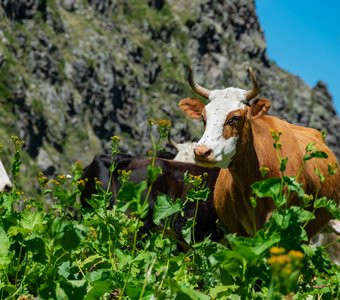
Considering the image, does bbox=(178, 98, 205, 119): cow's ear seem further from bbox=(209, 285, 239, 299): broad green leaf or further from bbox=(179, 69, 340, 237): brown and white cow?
bbox=(209, 285, 239, 299): broad green leaf

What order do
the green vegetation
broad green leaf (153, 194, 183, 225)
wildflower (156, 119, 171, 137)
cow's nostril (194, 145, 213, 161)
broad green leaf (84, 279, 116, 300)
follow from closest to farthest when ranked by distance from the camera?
the green vegetation
broad green leaf (84, 279, 116, 300)
wildflower (156, 119, 171, 137)
broad green leaf (153, 194, 183, 225)
cow's nostril (194, 145, 213, 161)

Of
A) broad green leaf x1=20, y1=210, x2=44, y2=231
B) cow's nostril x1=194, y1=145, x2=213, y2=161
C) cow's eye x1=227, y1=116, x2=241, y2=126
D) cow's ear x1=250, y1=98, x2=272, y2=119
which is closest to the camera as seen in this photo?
broad green leaf x1=20, y1=210, x2=44, y2=231

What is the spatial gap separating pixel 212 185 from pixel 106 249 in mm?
6757

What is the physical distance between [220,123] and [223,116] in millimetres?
123

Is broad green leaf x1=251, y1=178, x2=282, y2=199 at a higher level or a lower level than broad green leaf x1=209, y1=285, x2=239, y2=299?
higher

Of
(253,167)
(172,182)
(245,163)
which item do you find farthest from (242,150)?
(172,182)

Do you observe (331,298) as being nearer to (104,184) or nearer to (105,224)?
(105,224)

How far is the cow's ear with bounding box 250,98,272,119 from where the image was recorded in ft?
29.6

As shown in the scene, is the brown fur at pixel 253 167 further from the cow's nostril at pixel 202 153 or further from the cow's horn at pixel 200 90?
the cow's nostril at pixel 202 153

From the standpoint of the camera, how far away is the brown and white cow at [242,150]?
27.6 ft

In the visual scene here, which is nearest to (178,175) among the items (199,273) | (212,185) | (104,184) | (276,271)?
(212,185)

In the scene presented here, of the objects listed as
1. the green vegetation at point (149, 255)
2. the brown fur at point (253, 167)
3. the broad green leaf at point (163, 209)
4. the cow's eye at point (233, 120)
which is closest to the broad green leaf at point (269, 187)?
the green vegetation at point (149, 255)

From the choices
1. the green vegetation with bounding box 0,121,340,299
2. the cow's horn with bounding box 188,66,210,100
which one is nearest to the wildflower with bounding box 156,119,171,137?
the green vegetation with bounding box 0,121,340,299

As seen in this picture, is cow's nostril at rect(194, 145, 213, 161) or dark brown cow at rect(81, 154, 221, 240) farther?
dark brown cow at rect(81, 154, 221, 240)
